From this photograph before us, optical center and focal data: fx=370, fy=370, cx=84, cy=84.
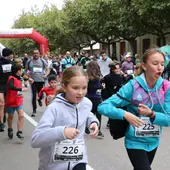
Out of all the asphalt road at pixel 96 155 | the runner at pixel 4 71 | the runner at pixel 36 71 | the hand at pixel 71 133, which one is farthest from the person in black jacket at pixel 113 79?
the hand at pixel 71 133

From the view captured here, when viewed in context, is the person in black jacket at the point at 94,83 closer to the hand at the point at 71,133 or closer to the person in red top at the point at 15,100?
the person in red top at the point at 15,100

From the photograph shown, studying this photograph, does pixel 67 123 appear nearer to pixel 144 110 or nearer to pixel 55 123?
pixel 55 123

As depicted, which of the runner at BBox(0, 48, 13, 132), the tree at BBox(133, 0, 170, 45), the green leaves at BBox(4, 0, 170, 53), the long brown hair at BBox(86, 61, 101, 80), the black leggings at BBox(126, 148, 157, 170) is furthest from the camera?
the green leaves at BBox(4, 0, 170, 53)

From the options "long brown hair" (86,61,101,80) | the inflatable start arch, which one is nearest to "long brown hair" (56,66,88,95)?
"long brown hair" (86,61,101,80)

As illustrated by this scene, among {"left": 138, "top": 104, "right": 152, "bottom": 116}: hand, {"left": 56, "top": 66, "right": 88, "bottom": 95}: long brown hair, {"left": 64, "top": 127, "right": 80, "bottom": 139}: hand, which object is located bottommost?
{"left": 64, "top": 127, "right": 80, "bottom": 139}: hand

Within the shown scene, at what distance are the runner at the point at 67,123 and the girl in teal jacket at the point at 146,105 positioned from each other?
1.20ft

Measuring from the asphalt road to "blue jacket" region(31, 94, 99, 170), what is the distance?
2421mm

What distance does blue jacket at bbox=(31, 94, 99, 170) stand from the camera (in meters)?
2.65

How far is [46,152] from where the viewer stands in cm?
281

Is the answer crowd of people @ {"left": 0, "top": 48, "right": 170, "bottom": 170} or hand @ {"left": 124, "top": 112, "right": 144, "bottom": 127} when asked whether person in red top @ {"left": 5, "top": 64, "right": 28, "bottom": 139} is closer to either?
crowd of people @ {"left": 0, "top": 48, "right": 170, "bottom": 170}

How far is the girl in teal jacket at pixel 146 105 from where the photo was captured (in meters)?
3.16

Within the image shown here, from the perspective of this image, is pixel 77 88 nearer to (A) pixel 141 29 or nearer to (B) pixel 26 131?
(B) pixel 26 131

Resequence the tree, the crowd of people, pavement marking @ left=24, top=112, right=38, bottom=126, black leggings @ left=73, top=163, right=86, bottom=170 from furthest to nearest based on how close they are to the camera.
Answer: the tree
pavement marking @ left=24, top=112, right=38, bottom=126
black leggings @ left=73, top=163, right=86, bottom=170
the crowd of people

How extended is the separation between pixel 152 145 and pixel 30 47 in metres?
62.0
